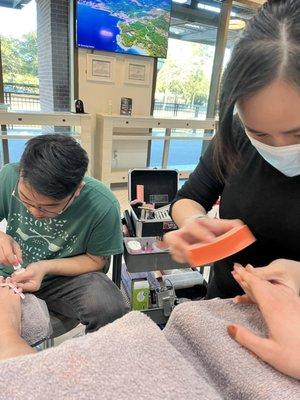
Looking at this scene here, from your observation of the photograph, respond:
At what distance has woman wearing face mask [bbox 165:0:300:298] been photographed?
0.48m

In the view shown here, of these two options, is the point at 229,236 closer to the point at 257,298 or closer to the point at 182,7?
the point at 257,298

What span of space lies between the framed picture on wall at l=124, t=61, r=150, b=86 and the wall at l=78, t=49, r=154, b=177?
0.04 metres

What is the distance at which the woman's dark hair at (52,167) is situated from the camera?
966 mm

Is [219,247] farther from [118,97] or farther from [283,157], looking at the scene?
[118,97]

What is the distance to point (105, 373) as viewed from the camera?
1.18 feet

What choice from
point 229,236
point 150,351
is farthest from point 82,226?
point 150,351

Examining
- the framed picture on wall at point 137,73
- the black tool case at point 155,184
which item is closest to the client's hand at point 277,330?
the black tool case at point 155,184

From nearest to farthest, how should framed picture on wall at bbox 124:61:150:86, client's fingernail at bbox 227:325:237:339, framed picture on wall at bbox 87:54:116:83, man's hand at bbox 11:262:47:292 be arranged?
1. client's fingernail at bbox 227:325:237:339
2. man's hand at bbox 11:262:47:292
3. framed picture on wall at bbox 87:54:116:83
4. framed picture on wall at bbox 124:61:150:86

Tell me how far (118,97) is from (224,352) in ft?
12.4

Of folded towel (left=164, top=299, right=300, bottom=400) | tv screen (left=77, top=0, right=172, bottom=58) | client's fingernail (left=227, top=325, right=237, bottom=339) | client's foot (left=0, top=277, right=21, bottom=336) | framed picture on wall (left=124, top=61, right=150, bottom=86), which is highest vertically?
tv screen (left=77, top=0, right=172, bottom=58)

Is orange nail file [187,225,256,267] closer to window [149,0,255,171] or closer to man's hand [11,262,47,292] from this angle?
man's hand [11,262,47,292]

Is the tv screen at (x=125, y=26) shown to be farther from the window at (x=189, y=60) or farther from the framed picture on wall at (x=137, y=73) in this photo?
the window at (x=189, y=60)

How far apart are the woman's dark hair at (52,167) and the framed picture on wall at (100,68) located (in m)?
2.88

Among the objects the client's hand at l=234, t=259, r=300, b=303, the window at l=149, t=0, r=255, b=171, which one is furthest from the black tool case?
the window at l=149, t=0, r=255, b=171
